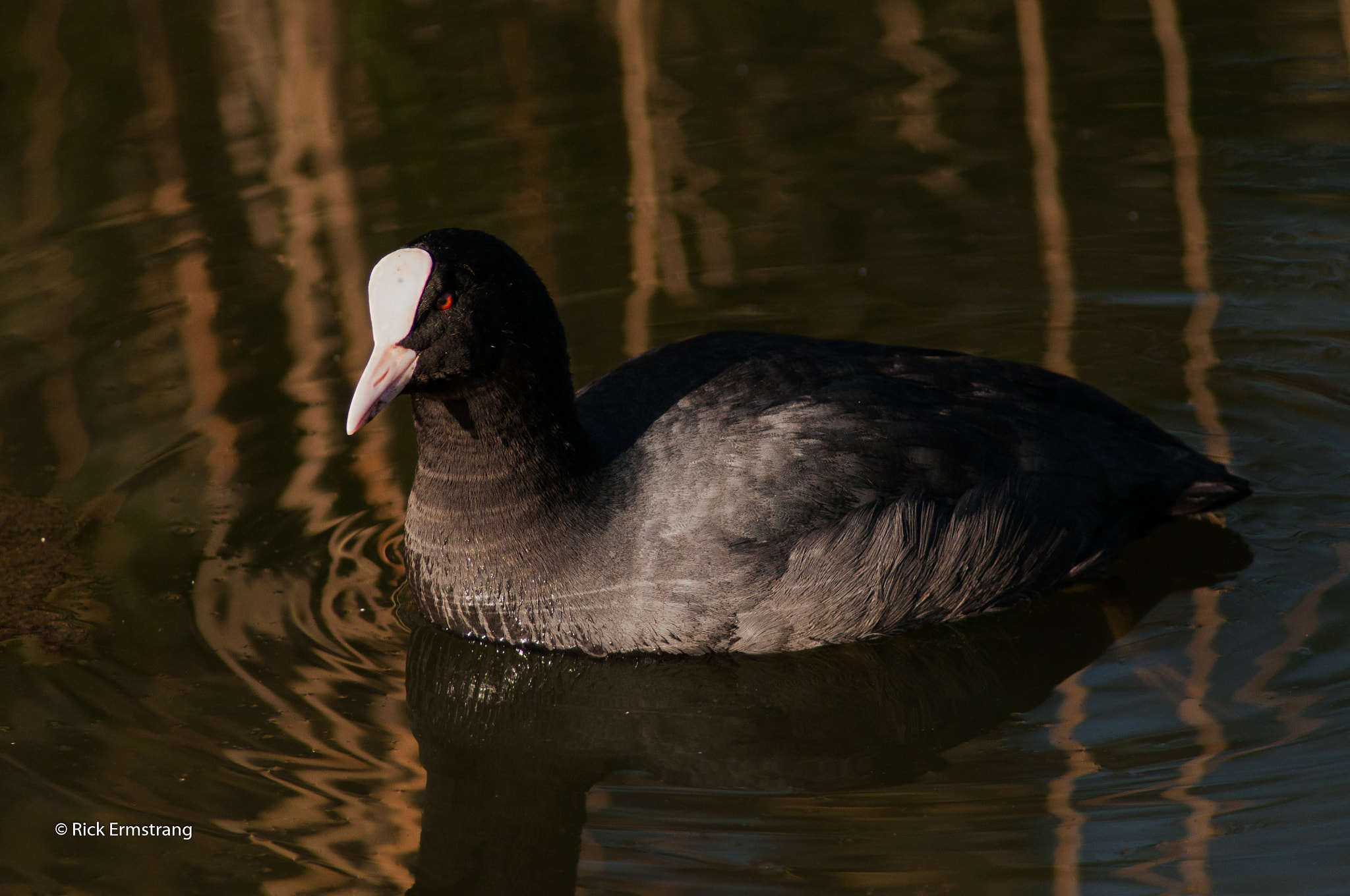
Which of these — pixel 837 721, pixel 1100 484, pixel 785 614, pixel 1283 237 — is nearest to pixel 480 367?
pixel 785 614

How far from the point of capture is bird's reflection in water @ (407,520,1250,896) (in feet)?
13.5

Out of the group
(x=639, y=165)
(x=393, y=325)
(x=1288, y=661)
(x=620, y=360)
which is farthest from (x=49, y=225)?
(x=1288, y=661)

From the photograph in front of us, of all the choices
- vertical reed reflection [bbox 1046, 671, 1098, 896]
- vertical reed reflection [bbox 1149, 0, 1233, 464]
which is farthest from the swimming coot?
vertical reed reflection [bbox 1149, 0, 1233, 464]

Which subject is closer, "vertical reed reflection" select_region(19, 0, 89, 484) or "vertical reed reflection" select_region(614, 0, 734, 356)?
"vertical reed reflection" select_region(19, 0, 89, 484)

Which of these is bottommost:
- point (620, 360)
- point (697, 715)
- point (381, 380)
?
point (697, 715)

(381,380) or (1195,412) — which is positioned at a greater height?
(381,380)

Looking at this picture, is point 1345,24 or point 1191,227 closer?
point 1191,227

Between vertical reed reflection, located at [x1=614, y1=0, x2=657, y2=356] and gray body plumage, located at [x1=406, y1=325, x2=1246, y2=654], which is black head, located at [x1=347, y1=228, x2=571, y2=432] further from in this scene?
vertical reed reflection, located at [x1=614, y1=0, x2=657, y2=356]

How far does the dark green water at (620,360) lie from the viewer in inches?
156

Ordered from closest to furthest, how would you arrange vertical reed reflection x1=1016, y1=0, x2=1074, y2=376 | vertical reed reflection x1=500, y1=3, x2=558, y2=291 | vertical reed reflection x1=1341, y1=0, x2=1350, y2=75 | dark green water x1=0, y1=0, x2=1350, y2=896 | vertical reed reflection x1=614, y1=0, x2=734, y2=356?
1. dark green water x1=0, y1=0, x2=1350, y2=896
2. vertical reed reflection x1=1016, y1=0, x2=1074, y2=376
3. vertical reed reflection x1=614, y1=0, x2=734, y2=356
4. vertical reed reflection x1=500, y1=3, x2=558, y2=291
5. vertical reed reflection x1=1341, y1=0, x2=1350, y2=75

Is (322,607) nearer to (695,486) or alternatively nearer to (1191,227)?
(695,486)

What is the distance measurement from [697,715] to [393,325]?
137 centimetres

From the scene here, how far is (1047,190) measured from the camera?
7.38 meters

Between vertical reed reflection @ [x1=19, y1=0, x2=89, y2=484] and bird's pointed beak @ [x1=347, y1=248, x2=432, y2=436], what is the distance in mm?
1954
